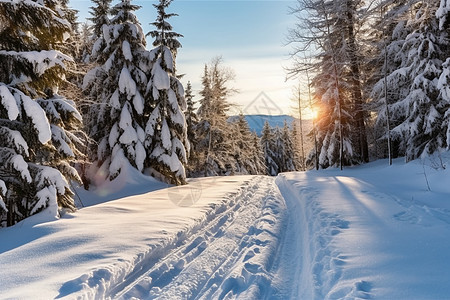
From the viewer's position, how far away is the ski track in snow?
4102mm

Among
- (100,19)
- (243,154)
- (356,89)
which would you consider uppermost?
(100,19)

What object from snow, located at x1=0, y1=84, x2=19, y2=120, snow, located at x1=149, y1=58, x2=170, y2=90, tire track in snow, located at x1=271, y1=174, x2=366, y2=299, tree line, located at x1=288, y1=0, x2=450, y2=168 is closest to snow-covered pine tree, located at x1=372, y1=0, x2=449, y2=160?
tree line, located at x1=288, y1=0, x2=450, y2=168

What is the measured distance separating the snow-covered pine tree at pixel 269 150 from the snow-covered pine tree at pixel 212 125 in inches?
892

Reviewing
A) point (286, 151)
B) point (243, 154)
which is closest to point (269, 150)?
point (286, 151)

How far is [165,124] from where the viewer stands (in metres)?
16.6

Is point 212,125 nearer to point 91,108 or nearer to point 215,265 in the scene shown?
point 91,108

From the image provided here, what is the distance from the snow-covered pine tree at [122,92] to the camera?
15.7 metres

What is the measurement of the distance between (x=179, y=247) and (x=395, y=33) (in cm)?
2106

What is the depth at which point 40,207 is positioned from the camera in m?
7.54

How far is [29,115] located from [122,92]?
9048 millimetres

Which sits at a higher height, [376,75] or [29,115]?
[376,75]

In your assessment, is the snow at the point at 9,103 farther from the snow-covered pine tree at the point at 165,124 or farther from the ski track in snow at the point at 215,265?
the snow-covered pine tree at the point at 165,124

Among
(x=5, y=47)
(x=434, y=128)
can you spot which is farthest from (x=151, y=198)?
(x=434, y=128)

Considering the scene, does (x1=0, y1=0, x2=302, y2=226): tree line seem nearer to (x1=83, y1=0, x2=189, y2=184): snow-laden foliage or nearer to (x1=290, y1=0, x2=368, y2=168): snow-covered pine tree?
(x1=83, y1=0, x2=189, y2=184): snow-laden foliage
